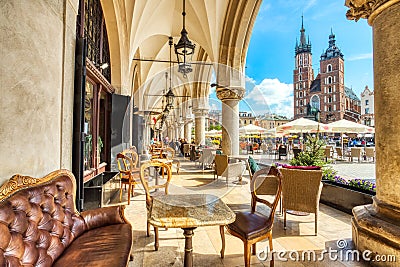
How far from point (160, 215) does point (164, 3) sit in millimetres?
9045

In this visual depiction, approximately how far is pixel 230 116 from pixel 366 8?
15.6ft

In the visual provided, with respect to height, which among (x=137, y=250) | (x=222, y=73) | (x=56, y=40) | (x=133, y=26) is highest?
(x=133, y=26)

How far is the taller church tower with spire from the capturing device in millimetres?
57125

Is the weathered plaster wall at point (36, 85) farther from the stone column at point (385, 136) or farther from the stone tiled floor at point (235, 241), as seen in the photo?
the stone column at point (385, 136)

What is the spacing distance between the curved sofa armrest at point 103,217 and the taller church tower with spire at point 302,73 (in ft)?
197

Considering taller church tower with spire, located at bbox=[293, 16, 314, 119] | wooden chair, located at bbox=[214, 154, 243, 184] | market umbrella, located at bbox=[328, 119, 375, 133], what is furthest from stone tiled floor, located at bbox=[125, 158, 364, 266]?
taller church tower with spire, located at bbox=[293, 16, 314, 119]

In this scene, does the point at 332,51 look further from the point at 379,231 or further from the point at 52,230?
the point at 52,230

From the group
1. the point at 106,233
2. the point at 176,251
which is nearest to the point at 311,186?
the point at 176,251

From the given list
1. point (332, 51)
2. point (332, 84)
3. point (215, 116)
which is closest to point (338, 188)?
point (215, 116)

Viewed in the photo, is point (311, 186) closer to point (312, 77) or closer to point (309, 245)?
point (309, 245)

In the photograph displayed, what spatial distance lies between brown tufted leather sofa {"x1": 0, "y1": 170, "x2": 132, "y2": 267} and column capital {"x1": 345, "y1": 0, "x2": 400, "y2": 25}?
128 inches

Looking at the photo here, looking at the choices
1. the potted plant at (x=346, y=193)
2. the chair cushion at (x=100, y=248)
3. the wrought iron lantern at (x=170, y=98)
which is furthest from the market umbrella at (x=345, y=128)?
the chair cushion at (x=100, y=248)

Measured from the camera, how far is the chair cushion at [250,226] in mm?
1965

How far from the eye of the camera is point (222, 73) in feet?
22.7
